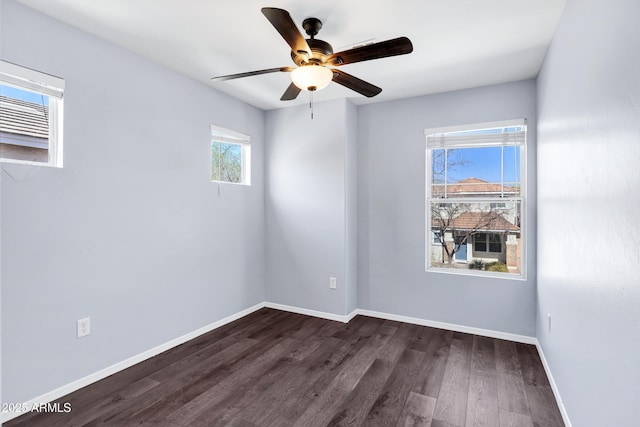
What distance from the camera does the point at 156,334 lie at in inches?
115

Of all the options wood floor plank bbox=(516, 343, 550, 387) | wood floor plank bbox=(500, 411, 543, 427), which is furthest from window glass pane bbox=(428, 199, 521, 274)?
wood floor plank bbox=(500, 411, 543, 427)

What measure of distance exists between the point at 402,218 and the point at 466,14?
2093 millimetres

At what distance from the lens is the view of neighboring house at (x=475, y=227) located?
3320 millimetres

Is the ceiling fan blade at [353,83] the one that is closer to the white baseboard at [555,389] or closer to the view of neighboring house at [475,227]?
the view of neighboring house at [475,227]

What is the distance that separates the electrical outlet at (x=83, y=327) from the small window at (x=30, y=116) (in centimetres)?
111

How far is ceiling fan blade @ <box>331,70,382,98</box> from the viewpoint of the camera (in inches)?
87.9

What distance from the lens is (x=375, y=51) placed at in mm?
1919

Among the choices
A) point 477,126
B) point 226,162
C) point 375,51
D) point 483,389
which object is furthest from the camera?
point 226,162

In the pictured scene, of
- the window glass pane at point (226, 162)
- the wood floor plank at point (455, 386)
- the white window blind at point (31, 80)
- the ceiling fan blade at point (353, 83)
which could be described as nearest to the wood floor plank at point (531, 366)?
the wood floor plank at point (455, 386)

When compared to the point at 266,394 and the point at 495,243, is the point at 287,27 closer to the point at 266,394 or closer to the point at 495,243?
the point at 266,394

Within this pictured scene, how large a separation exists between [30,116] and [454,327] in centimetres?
403

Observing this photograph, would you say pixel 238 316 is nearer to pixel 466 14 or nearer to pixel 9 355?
pixel 9 355

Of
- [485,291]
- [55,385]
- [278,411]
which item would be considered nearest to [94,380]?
[55,385]

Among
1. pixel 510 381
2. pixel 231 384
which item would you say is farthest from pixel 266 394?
pixel 510 381
